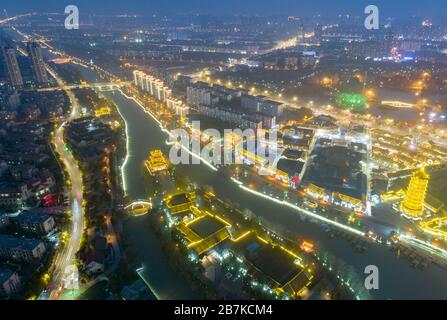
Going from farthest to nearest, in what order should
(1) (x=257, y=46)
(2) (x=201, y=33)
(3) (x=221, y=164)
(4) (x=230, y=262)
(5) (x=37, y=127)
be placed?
(2) (x=201, y=33), (1) (x=257, y=46), (5) (x=37, y=127), (3) (x=221, y=164), (4) (x=230, y=262)

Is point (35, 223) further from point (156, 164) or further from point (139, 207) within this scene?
point (156, 164)

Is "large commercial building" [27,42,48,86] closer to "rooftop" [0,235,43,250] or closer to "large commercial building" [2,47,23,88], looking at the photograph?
Result: "large commercial building" [2,47,23,88]

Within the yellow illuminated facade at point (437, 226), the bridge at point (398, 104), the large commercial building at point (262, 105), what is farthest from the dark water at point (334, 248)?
the bridge at point (398, 104)

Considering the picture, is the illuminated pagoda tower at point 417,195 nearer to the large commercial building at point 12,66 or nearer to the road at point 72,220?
the road at point 72,220

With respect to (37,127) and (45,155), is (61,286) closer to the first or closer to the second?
(45,155)
